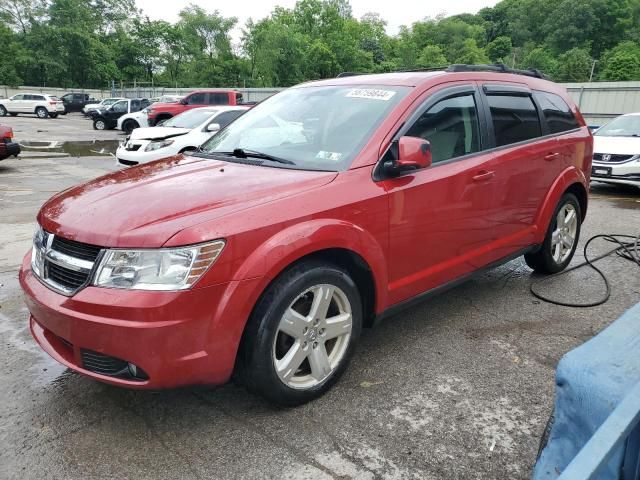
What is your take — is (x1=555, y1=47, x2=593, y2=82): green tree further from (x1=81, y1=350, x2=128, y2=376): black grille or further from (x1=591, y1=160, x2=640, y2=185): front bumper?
(x1=81, y1=350, x2=128, y2=376): black grille

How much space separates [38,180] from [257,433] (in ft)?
32.1

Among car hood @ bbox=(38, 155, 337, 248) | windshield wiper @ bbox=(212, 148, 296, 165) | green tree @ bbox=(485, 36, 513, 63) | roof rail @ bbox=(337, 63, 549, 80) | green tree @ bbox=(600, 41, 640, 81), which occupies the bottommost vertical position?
car hood @ bbox=(38, 155, 337, 248)

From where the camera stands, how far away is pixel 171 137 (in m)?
10.1

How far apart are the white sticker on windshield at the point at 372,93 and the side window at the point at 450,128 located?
0.82 feet

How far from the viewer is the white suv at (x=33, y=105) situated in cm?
3588

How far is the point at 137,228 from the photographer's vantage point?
7.34 ft

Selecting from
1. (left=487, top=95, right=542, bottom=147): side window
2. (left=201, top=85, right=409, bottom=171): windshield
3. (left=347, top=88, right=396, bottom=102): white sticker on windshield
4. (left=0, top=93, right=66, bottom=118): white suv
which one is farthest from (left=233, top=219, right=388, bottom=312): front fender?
(left=0, top=93, right=66, bottom=118): white suv

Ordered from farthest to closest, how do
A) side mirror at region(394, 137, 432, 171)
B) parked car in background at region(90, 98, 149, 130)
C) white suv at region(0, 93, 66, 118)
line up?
white suv at region(0, 93, 66, 118), parked car in background at region(90, 98, 149, 130), side mirror at region(394, 137, 432, 171)

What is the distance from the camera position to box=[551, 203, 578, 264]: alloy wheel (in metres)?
4.58

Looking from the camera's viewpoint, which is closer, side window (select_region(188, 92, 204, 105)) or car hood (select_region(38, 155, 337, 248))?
car hood (select_region(38, 155, 337, 248))

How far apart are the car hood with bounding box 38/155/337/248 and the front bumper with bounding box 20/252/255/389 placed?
259 millimetres

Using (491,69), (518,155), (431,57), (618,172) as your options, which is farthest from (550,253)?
(431,57)

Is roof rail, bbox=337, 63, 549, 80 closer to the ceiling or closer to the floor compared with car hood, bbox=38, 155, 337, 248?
closer to the ceiling

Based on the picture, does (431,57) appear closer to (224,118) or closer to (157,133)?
(224,118)
